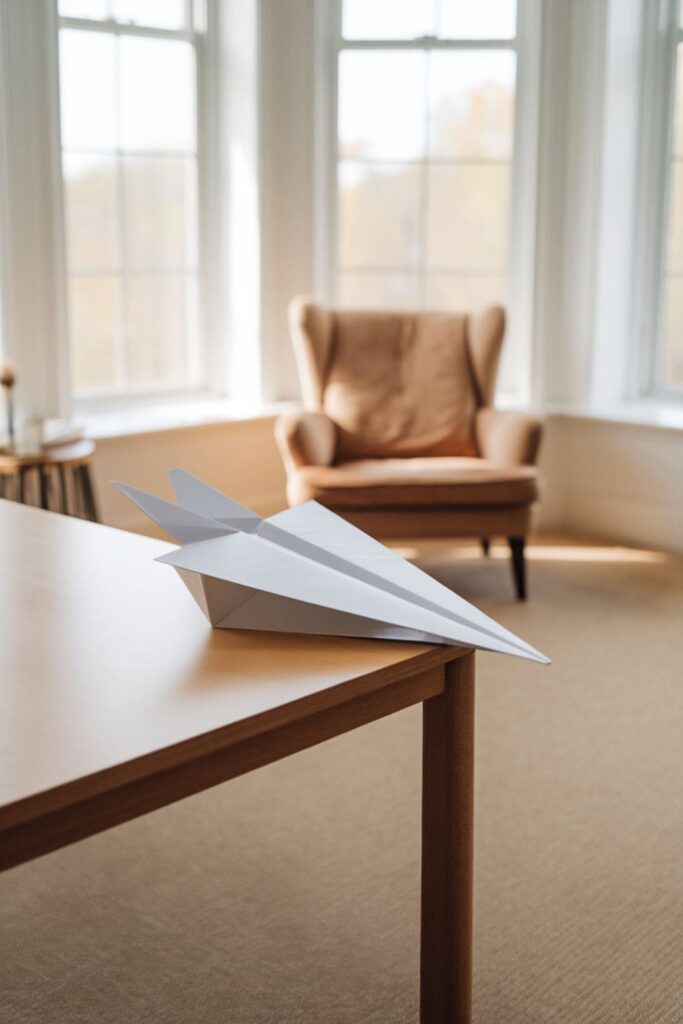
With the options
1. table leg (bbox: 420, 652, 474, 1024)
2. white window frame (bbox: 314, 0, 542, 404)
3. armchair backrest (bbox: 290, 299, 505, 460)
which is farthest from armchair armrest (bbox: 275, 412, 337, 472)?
table leg (bbox: 420, 652, 474, 1024)

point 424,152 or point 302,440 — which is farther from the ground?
point 424,152

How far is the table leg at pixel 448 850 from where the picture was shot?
5.11ft

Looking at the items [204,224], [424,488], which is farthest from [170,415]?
[424,488]

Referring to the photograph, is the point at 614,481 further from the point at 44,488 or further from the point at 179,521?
the point at 179,521

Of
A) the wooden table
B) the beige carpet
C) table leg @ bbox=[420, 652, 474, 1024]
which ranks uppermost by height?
the wooden table

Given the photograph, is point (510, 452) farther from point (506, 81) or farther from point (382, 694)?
point (382, 694)

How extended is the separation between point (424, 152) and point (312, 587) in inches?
159

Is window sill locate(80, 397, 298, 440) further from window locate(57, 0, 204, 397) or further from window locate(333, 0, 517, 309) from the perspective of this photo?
window locate(333, 0, 517, 309)

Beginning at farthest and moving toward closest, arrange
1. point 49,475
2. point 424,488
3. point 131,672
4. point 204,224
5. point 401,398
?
point 204,224, point 401,398, point 424,488, point 49,475, point 131,672

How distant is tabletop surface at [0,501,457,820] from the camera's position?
1203 millimetres

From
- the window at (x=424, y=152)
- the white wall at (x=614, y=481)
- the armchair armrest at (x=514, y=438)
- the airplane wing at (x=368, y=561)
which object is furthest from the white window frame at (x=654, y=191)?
the airplane wing at (x=368, y=561)

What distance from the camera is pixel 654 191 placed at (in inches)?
202

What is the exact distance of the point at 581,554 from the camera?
4.91m

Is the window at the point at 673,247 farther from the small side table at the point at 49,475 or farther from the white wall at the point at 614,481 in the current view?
the small side table at the point at 49,475
